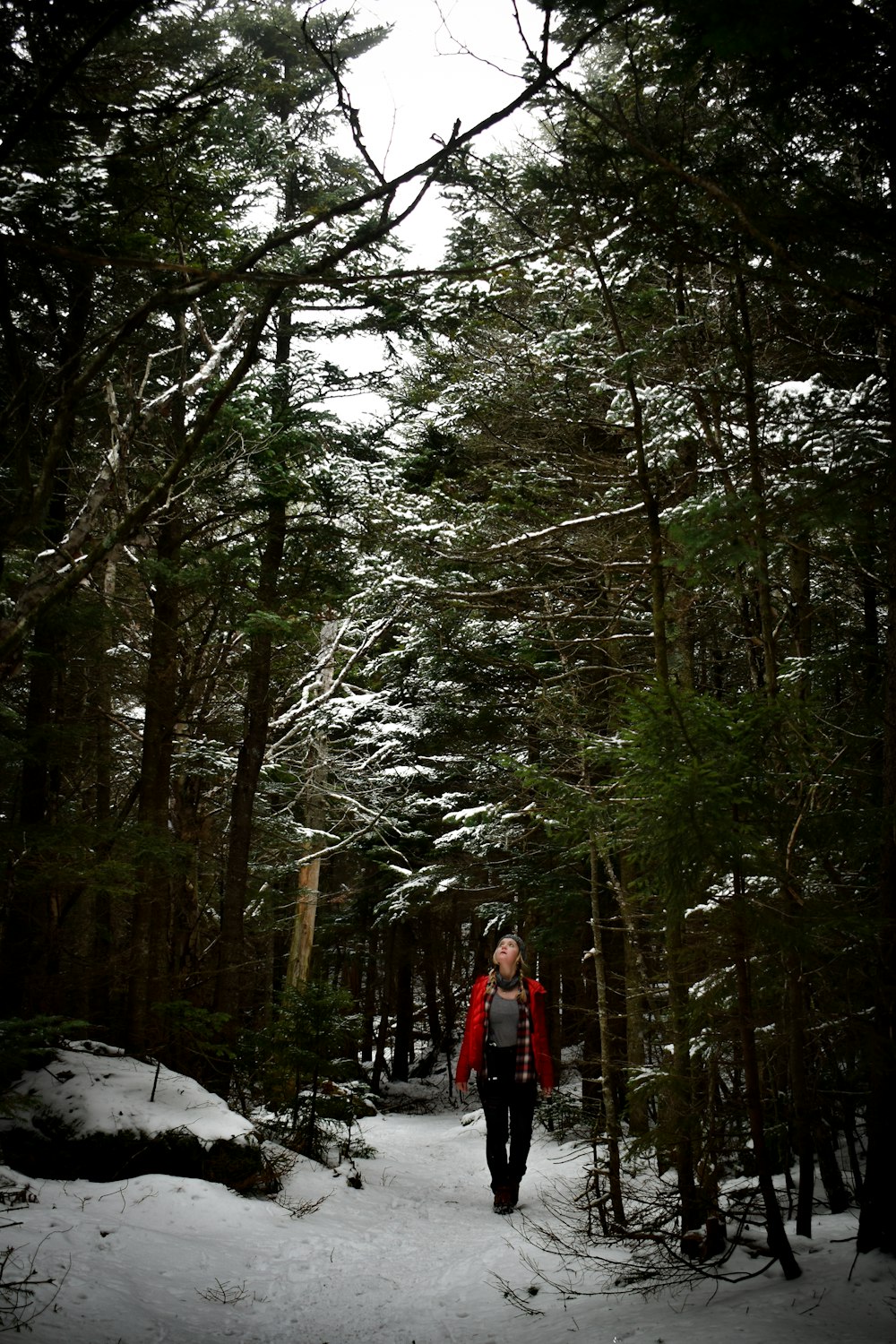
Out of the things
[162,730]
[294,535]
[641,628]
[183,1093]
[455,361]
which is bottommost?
[183,1093]

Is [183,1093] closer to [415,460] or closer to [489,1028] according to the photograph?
[489,1028]

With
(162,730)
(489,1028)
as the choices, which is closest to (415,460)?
(162,730)

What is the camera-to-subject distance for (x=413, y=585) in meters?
9.12

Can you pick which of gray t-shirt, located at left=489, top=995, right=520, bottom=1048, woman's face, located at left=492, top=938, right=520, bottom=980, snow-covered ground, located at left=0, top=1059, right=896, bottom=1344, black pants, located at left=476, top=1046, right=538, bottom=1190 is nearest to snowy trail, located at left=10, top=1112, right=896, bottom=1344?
snow-covered ground, located at left=0, top=1059, right=896, bottom=1344

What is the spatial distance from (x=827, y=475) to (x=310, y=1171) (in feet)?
23.9

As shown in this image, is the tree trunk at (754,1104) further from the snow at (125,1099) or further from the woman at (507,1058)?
the snow at (125,1099)

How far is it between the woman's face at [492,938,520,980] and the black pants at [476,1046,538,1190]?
2.45ft

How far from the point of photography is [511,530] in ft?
29.8

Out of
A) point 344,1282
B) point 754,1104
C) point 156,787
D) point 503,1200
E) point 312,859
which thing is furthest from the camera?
point 312,859

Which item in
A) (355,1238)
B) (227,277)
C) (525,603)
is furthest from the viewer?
(525,603)

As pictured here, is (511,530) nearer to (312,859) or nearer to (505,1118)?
(505,1118)

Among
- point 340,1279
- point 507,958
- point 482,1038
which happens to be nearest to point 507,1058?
point 482,1038

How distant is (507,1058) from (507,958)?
32.0 inches

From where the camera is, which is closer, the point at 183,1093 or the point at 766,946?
the point at 766,946
